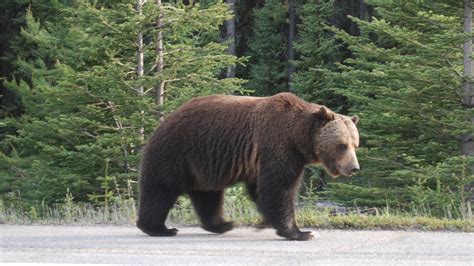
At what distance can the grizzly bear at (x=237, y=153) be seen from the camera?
753 cm

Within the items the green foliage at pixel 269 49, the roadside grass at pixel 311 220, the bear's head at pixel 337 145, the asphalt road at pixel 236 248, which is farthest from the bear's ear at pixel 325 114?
the green foliage at pixel 269 49

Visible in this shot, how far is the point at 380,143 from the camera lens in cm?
1666

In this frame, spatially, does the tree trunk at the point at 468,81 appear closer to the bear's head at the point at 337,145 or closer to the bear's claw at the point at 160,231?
the bear's head at the point at 337,145

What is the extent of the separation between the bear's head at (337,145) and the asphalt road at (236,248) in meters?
0.73

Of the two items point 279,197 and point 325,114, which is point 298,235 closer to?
point 279,197

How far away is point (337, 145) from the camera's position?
7.60 meters

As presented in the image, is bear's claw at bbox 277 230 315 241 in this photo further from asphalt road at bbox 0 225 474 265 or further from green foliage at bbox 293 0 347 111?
green foliage at bbox 293 0 347 111

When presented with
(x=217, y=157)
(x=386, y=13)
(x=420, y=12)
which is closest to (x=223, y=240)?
(x=217, y=157)

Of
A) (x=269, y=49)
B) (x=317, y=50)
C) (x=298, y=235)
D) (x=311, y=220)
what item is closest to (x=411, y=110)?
(x=311, y=220)

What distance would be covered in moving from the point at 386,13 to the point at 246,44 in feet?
73.8

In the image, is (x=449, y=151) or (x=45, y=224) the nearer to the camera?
(x=45, y=224)

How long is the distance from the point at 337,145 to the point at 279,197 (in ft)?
2.37

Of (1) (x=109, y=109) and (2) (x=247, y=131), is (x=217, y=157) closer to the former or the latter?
(2) (x=247, y=131)

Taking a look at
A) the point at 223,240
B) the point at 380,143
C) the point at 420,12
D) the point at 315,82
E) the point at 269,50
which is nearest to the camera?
the point at 223,240
